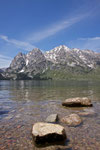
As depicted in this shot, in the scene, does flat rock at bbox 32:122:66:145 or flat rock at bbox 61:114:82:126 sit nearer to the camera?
flat rock at bbox 32:122:66:145

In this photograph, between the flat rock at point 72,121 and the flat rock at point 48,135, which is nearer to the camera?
the flat rock at point 48,135

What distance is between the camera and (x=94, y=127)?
39.0 ft

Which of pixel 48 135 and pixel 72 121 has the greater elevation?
pixel 48 135

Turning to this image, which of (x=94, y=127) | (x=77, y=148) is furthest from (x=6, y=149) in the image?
(x=94, y=127)

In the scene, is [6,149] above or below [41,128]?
below

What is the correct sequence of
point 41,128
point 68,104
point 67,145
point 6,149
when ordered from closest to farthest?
point 6,149 → point 67,145 → point 41,128 → point 68,104

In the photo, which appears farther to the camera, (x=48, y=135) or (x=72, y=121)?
(x=72, y=121)

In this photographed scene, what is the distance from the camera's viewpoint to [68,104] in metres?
21.9

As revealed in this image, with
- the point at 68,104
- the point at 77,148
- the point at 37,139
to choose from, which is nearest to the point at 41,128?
the point at 37,139

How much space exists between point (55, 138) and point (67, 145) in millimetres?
926

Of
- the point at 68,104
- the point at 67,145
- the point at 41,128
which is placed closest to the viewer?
the point at 67,145

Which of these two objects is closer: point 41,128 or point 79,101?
point 41,128

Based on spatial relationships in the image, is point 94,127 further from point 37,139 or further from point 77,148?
point 37,139

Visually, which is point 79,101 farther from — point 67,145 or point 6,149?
point 6,149
